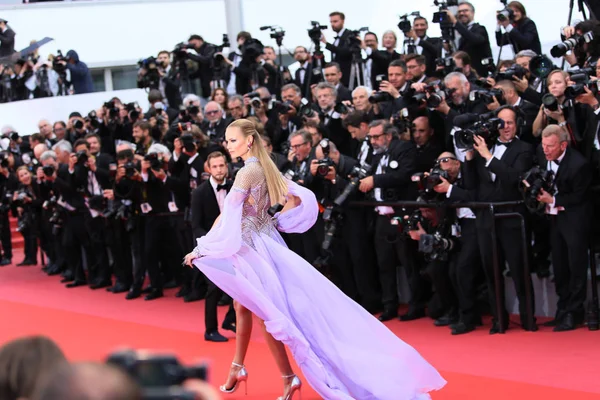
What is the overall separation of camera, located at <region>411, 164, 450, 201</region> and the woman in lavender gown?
1.98m

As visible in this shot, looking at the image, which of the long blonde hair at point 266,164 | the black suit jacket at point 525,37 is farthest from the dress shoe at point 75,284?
the long blonde hair at point 266,164

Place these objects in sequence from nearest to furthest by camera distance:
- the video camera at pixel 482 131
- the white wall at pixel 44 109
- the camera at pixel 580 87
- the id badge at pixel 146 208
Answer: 1. the camera at pixel 580 87
2. the video camera at pixel 482 131
3. the id badge at pixel 146 208
4. the white wall at pixel 44 109

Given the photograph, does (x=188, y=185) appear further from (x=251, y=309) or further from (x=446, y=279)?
(x=251, y=309)

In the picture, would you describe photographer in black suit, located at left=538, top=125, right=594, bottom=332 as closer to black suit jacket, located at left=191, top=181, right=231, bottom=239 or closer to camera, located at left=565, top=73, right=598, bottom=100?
camera, located at left=565, top=73, right=598, bottom=100

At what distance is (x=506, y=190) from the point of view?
7250 millimetres

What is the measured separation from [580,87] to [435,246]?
1659 millimetres

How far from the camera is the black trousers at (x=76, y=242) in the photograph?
11.7 m

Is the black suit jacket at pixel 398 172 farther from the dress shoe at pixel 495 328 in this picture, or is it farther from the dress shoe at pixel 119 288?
the dress shoe at pixel 119 288

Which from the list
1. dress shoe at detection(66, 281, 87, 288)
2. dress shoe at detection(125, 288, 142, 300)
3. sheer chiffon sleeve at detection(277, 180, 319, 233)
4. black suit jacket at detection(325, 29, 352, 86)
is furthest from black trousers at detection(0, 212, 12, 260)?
sheer chiffon sleeve at detection(277, 180, 319, 233)

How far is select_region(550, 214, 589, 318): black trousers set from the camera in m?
7.04

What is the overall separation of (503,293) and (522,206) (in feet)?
2.27

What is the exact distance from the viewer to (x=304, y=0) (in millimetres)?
17938

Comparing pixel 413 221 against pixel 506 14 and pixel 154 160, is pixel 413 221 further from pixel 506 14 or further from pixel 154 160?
pixel 154 160

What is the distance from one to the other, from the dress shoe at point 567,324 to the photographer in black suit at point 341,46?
17.7 feet
